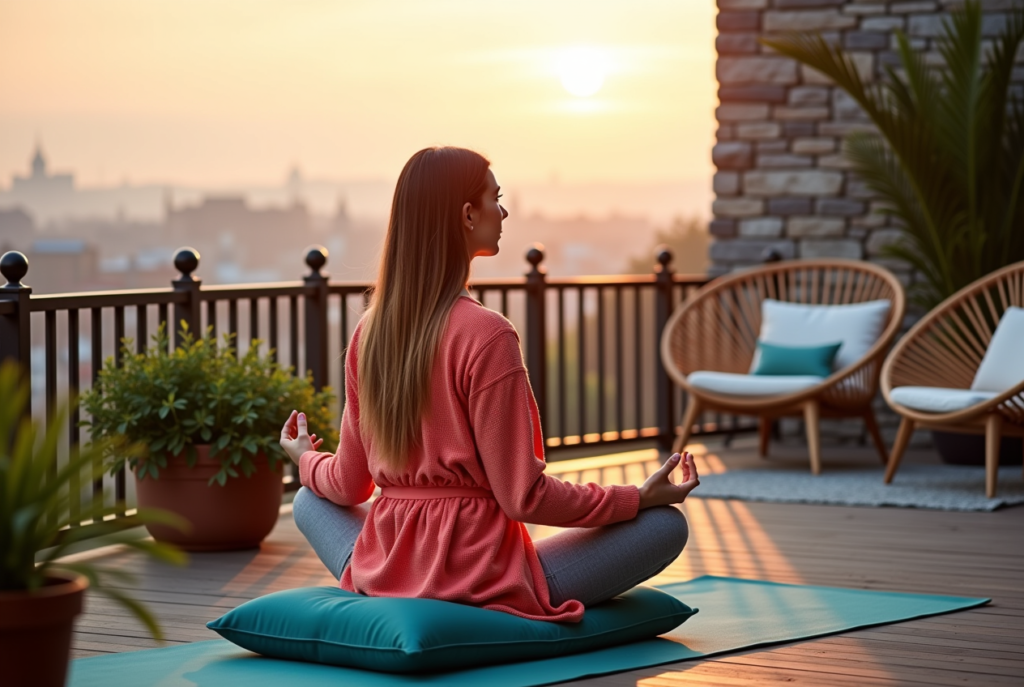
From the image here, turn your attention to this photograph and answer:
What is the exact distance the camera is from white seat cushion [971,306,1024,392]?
15.6 feet

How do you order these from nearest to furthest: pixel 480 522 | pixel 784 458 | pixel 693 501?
1. pixel 480 522
2. pixel 693 501
3. pixel 784 458

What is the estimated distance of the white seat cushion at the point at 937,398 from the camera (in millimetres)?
4590

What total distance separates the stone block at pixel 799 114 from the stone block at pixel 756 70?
0.13 metres

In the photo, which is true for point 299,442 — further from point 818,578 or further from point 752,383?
point 752,383

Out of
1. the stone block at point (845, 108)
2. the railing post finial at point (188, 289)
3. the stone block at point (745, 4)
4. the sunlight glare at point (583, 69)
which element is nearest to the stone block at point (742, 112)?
the stone block at point (845, 108)

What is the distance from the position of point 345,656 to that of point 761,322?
4.24 metres

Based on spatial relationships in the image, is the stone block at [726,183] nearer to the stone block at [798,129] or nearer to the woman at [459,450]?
the stone block at [798,129]

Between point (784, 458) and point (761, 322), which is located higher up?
point (761, 322)

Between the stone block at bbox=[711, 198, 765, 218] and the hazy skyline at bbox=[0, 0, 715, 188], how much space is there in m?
5.38

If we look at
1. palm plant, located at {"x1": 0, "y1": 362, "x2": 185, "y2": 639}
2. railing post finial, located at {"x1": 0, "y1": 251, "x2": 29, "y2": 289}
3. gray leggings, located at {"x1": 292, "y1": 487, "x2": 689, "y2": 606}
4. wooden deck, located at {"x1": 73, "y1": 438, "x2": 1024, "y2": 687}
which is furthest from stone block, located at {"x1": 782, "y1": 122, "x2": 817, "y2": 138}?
palm plant, located at {"x1": 0, "y1": 362, "x2": 185, "y2": 639}

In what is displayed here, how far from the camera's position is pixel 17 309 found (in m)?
3.48

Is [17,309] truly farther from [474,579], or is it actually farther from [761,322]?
[761,322]

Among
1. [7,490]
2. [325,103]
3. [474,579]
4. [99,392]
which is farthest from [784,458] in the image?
[325,103]

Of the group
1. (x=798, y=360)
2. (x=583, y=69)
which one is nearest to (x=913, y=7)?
(x=798, y=360)
